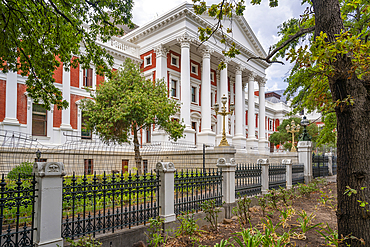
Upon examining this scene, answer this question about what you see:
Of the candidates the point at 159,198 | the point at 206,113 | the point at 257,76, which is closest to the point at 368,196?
the point at 159,198

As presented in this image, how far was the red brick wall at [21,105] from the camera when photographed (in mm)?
18250

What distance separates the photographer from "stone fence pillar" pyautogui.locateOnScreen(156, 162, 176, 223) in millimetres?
5770

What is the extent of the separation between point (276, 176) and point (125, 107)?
8982 millimetres

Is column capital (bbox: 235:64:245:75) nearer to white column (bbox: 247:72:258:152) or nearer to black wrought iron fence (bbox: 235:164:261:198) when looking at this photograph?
white column (bbox: 247:72:258:152)

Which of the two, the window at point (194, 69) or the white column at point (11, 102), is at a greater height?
the window at point (194, 69)

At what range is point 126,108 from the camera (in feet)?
48.7

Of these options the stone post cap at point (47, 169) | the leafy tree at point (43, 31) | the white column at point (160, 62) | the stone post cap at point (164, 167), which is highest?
the white column at point (160, 62)

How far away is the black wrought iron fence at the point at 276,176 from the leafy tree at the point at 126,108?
737 cm

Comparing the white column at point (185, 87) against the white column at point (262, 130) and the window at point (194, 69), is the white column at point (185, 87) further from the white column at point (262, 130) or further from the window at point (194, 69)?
the white column at point (262, 130)

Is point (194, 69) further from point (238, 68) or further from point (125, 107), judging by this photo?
point (125, 107)

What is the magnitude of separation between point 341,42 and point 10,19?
813 centimetres

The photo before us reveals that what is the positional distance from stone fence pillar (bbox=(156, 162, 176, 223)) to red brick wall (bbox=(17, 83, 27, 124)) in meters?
16.8

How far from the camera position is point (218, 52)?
26844mm

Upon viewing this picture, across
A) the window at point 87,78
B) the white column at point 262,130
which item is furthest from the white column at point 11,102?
the white column at point 262,130
